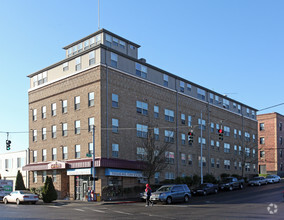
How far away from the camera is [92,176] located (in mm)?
38406

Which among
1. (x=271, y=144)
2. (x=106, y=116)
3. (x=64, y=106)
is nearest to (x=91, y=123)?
(x=106, y=116)

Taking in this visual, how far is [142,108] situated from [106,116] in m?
6.62

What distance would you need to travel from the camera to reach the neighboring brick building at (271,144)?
3351 inches

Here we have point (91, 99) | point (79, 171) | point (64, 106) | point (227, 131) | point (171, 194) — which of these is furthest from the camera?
point (227, 131)

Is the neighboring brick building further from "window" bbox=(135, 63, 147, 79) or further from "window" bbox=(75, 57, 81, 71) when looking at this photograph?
"window" bbox=(75, 57, 81, 71)

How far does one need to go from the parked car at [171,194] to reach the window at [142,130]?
39.6 feet

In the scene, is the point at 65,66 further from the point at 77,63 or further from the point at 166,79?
the point at 166,79

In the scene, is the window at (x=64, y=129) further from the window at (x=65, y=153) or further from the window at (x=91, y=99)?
the window at (x=91, y=99)

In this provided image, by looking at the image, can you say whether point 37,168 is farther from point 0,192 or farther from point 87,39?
point 87,39

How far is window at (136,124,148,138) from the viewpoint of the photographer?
145 ft

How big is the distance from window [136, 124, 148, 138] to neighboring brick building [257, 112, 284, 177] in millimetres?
47623

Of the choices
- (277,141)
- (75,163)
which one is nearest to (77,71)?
(75,163)

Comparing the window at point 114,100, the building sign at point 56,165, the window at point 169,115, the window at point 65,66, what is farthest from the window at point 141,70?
the building sign at point 56,165

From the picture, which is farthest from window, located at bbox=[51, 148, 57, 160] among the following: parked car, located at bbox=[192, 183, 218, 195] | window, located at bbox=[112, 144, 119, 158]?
parked car, located at bbox=[192, 183, 218, 195]
